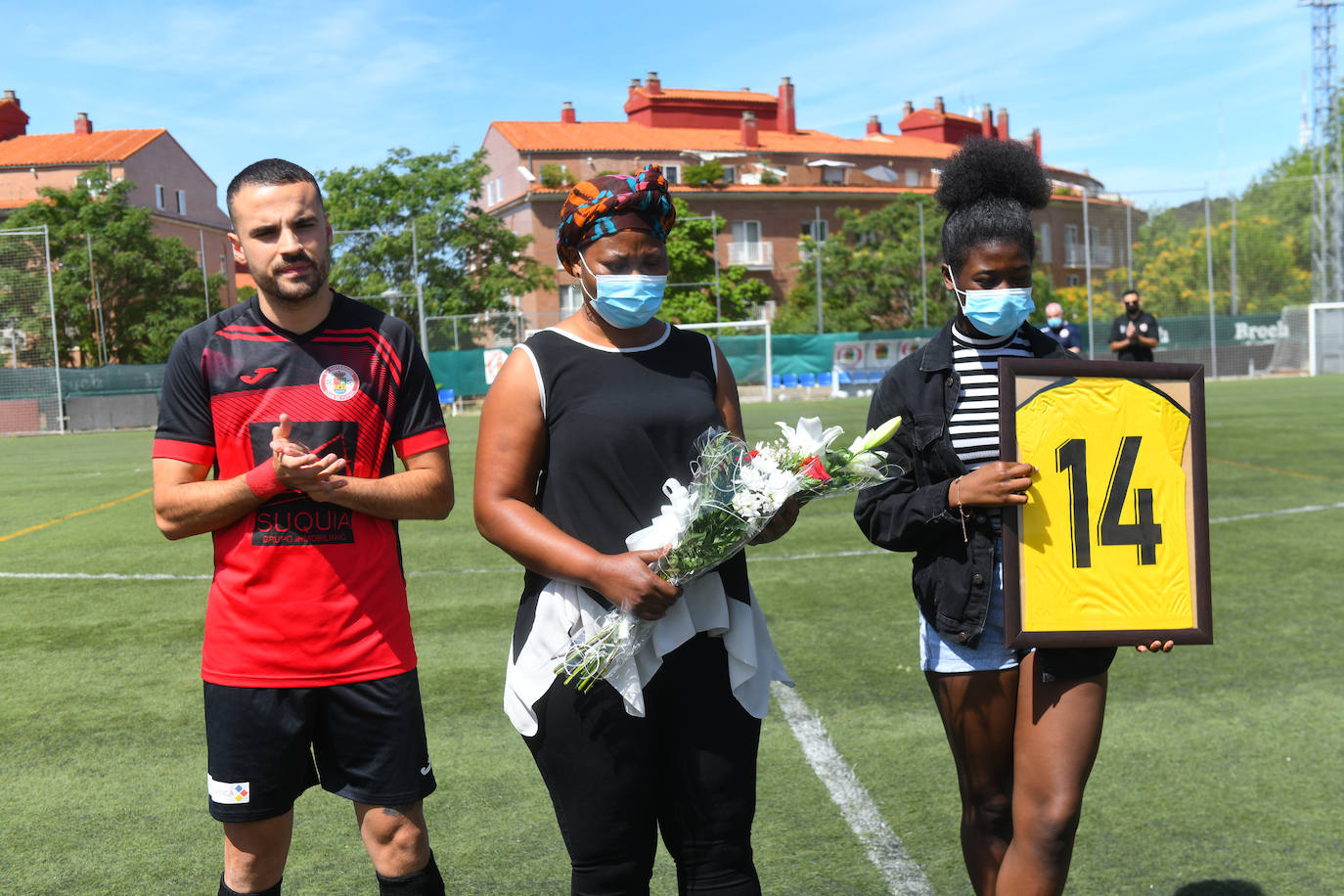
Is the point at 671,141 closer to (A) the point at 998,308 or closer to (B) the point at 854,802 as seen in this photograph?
(B) the point at 854,802

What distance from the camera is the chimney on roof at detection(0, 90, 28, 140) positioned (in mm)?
66625

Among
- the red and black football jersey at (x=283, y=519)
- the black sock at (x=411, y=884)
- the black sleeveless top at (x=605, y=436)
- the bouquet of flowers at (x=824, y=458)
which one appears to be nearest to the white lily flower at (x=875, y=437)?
the bouquet of flowers at (x=824, y=458)

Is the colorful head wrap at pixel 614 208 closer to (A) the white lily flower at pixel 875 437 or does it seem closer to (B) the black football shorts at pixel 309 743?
(A) the white lily flower at pixel 875 437

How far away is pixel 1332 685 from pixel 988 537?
351 cm

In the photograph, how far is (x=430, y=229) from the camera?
50.1 metres

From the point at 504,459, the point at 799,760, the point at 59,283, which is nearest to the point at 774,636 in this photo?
the point at 799,760

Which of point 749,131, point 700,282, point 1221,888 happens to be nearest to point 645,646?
point 1221,888

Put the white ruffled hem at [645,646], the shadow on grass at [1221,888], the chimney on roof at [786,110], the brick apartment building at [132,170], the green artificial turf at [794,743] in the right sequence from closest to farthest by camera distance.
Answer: the white ruffled hem at [645,646], the shadow on grass at [1221,888], the green artificial turf at [794,743], the brick apartment building at [132,170], the chimney on roof at [786,110]

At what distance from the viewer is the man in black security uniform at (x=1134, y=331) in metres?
18.1

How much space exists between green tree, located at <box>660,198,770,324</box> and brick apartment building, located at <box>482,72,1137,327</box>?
4567 mm

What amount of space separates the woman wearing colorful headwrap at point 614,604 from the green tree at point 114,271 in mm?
42569

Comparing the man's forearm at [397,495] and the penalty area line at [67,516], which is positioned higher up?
the man's forearm at [397,495]

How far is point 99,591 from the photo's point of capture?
8.44 m

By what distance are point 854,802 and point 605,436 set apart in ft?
7.31
